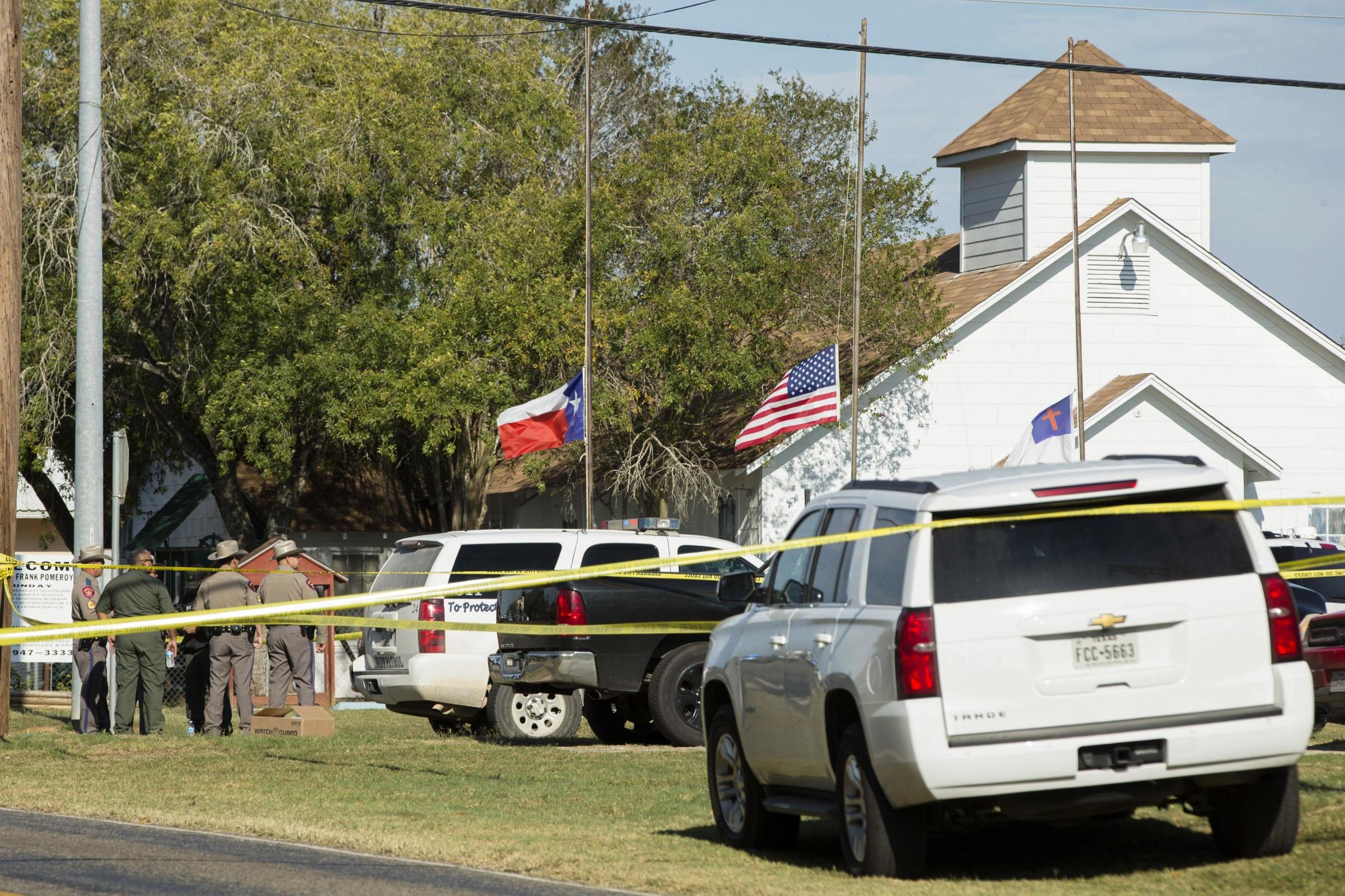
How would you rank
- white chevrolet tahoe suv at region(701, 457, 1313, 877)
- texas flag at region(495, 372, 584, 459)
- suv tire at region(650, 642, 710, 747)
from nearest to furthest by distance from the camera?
white chevrolet tahoe suv at region(701, 457, 1313, 877), suv tire at region(650, 642, 710, 747), texas flag at region(495, 372, 584, 459)

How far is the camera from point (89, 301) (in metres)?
18.7

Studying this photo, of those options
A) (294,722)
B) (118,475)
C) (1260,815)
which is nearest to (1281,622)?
(1260,815)

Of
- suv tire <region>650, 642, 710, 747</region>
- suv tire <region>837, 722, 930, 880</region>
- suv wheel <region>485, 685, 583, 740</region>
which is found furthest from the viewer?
suv wheel <region>485, 685, 583, 740</region>

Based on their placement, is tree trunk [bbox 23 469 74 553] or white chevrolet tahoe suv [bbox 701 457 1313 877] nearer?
white chevrolet tahoe suv [bbox 701 457 1313 877]

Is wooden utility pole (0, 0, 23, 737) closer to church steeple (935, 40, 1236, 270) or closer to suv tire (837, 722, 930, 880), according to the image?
suv tire (837, 722, 930, 880)

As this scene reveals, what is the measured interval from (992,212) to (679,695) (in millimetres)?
21426

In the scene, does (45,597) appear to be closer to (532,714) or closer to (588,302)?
(532,714)

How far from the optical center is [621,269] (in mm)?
30578

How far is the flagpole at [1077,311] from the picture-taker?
28.8m

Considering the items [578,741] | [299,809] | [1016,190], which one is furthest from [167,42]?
[299,809]

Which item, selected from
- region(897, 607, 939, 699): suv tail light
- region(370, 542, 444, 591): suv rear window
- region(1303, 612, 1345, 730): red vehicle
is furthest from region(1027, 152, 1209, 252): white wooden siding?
region(897, 607, 939, 699): suv tail light

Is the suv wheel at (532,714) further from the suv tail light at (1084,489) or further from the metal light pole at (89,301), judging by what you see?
the suv tail light at (1084,489)

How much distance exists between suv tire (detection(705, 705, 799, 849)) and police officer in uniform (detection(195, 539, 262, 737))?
836 cm

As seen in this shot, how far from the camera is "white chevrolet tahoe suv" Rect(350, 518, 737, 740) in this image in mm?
16359
